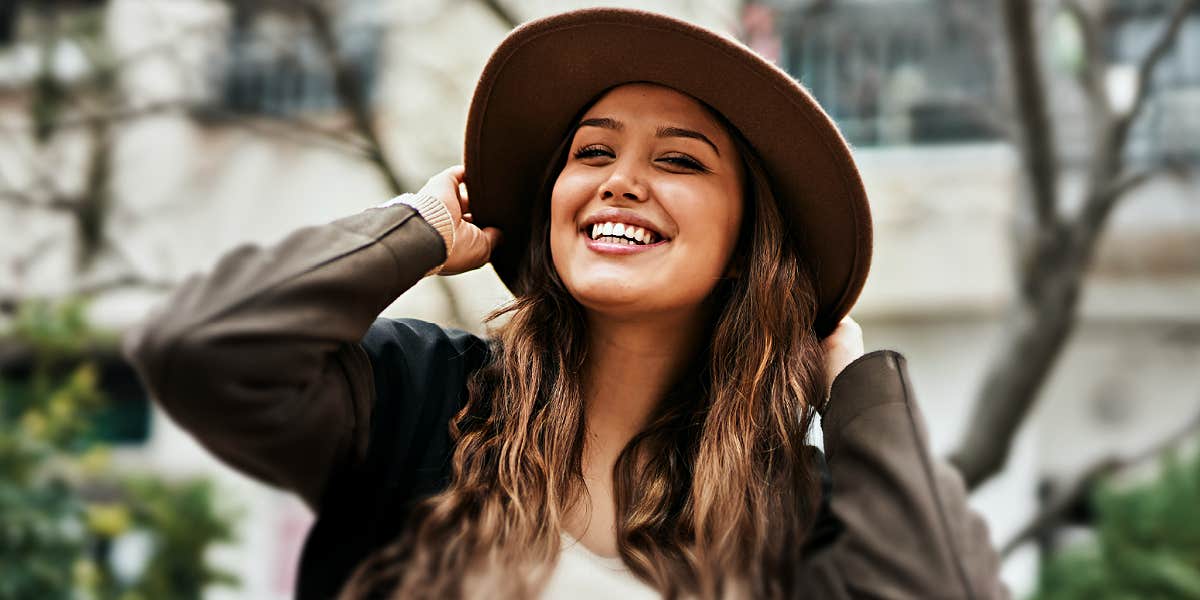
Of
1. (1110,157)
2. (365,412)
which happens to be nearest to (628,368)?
(365,412)

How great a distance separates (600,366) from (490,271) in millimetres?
3571

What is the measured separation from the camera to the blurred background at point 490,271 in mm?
4957

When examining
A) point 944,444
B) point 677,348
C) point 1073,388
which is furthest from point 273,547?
point 677,348

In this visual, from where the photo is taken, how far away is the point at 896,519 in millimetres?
1704

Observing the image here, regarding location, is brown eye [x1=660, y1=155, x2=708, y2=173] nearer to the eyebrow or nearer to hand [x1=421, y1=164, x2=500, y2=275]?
the eyebrow

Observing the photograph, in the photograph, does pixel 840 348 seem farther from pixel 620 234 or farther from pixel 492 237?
pixel 492 237

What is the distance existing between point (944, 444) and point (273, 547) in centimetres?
429

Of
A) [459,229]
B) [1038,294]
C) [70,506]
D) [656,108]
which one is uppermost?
[1038,294]

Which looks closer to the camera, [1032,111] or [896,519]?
[896,519]

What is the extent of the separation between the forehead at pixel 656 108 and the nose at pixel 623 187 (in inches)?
4.1

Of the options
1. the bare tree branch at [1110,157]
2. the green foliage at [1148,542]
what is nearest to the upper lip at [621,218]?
the bare tree branch at [1110,157]

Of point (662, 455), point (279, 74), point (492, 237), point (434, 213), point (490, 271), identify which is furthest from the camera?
point (279, 74)

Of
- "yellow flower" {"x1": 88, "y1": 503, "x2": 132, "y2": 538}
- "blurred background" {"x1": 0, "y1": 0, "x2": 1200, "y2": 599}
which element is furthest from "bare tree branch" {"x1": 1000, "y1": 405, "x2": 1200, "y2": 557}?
"yellow flower" {"x1": 88, "y1": 503, "x2": 132, "y2": 538}

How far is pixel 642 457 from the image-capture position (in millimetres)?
2088
